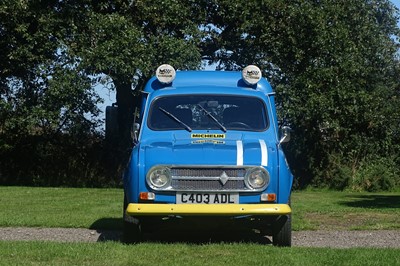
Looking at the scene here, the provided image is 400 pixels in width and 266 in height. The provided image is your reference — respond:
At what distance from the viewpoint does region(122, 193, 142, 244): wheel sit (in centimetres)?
1009

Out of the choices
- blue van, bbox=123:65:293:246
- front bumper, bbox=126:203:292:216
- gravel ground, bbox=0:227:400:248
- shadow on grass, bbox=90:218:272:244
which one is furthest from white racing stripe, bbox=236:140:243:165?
gravel ground, bbox=0:227:400:248

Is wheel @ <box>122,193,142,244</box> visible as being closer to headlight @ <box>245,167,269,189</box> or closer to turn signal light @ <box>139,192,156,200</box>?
turn signal light @ <box>139,192,156,200</box>

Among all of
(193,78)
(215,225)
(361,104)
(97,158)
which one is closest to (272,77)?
(361,104)

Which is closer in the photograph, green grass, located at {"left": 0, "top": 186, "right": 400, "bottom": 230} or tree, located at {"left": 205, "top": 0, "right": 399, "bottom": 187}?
green grass, located at {"left": 0, "top": 186, "right": 400, "bottom": 230}

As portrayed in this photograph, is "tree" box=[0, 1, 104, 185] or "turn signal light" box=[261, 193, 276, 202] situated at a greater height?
"tree" box=[0, 1, 104, 185]

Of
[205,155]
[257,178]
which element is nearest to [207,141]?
[205,155]

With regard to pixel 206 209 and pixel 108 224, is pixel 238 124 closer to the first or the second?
pixel 206 209

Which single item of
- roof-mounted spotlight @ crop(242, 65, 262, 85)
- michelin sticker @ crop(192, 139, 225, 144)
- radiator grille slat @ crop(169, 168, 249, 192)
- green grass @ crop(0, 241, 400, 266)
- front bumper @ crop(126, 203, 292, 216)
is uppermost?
roof-mounted spotlight @ crop(242, 65, 262, 85)

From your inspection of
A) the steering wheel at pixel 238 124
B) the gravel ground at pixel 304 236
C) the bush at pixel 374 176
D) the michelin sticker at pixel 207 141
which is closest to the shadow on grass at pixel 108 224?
the gravel ground at pixel 304 236

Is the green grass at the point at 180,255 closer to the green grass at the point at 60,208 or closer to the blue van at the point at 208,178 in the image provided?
the blue van at the point at 208,178

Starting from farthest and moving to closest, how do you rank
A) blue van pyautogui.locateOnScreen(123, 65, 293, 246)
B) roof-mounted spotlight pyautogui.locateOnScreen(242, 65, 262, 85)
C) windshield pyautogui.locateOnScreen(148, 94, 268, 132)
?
roof-mounted spotlight pyautogui.locateOnScreen(242, 65, 262, 85)
windshield pyautogui.locateOnScreen(148, 94, 268, 132)
blue van pyautogui.locateOnScreen(123, 65, 293, 246)

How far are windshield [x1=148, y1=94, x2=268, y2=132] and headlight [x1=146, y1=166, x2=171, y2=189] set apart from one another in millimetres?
1271

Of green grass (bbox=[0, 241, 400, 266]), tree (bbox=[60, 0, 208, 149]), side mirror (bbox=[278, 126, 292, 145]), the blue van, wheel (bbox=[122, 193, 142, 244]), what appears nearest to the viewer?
green grass (bbox=[0, 241, 400, 266])

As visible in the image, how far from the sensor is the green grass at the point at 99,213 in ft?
42.8
